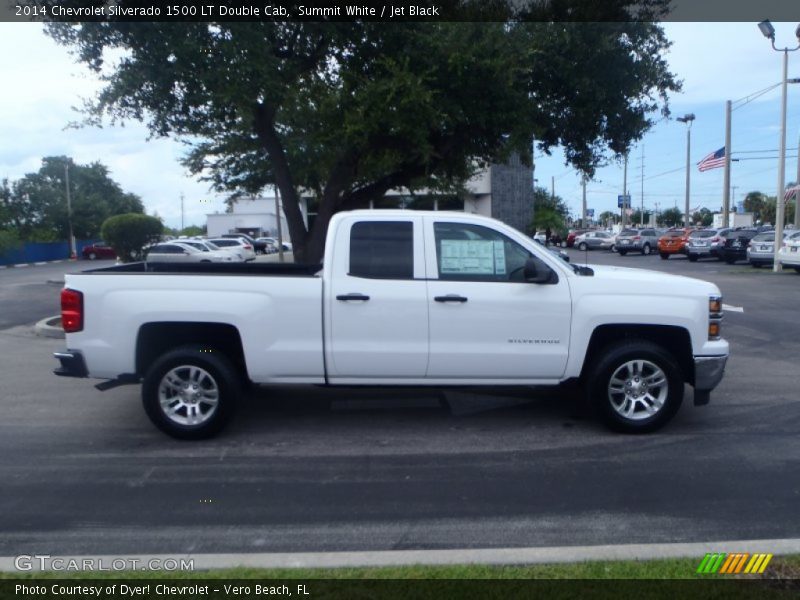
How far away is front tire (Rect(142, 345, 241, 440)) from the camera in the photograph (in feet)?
22.5

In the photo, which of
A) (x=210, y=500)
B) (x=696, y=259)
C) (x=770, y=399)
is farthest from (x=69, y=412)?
(x=696, y=259)

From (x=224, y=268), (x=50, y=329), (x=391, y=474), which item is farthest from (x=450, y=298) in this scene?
(x=50, y=329)

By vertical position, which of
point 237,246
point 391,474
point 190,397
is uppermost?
point 237,246

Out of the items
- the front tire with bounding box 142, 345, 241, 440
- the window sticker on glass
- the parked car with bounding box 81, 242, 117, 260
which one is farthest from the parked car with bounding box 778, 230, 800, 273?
the parked car with bounding box 81, 242, 117, 260

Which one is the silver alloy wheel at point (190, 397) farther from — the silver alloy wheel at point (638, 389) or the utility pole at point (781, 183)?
the utility pole at point (781, 183)

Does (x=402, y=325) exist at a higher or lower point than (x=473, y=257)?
lower

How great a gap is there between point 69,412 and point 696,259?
3377cm

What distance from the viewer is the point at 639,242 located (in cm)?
4588

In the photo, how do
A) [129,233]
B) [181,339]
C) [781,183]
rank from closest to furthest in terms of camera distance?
[181,339] < [129,233] < [781,183]

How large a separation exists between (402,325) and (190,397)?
1.99 meters

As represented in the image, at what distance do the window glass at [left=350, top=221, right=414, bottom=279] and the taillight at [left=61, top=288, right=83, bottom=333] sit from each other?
7.79ft

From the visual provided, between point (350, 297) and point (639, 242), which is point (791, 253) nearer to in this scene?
point (639, 242)

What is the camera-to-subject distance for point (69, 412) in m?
8.19

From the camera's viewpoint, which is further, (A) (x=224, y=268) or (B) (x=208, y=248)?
(B) (x=208, y=248)
